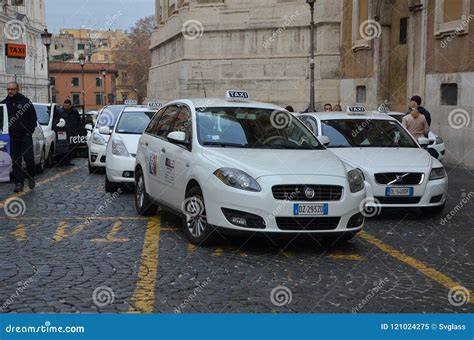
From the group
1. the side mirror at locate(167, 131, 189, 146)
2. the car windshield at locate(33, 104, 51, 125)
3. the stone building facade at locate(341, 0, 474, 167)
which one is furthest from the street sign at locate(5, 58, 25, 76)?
the stone building facade at locate(341, 0, 474, 167)

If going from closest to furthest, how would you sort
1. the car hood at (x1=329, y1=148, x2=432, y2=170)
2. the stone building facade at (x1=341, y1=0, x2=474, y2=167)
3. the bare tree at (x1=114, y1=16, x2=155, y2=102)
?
the car hood at (x1=329, y1=148, x2=432, y2=170)
the stone building facade at (x1=341, y1=0, x2=474, y2=167)
the bare tree at (x1=114, y1=16, x2=155, y2=102)

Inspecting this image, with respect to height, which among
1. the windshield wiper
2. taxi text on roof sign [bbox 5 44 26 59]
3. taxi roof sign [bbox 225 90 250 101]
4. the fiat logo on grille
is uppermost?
taxi text on roof sign [bbox 5 44 26 59]

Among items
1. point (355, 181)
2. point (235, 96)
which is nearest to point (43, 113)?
point (235, 96)

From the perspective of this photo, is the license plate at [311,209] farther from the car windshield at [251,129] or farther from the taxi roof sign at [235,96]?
the taxi roof sign at [235,96]

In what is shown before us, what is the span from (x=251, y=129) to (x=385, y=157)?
2.59 m

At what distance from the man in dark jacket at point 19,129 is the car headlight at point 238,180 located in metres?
6.05

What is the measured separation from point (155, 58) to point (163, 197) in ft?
119

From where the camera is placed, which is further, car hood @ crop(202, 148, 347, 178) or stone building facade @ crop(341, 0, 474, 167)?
stone building facade @ crop(341, 0, 474, 167)

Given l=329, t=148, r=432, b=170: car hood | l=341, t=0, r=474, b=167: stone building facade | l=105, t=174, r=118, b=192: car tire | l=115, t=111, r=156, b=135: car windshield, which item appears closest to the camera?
l=329, t=148, r=432, b=170: car hood

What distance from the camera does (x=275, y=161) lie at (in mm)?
7289

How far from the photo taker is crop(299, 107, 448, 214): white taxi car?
30.7 ft

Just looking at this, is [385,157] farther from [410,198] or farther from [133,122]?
[133,122]

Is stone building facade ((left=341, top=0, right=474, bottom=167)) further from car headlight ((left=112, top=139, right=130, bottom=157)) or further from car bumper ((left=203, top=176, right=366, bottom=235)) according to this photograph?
car bumper ((left=203, top=176, right=366, bottom=235))

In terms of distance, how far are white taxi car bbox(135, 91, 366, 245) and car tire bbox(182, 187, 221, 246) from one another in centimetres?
1
